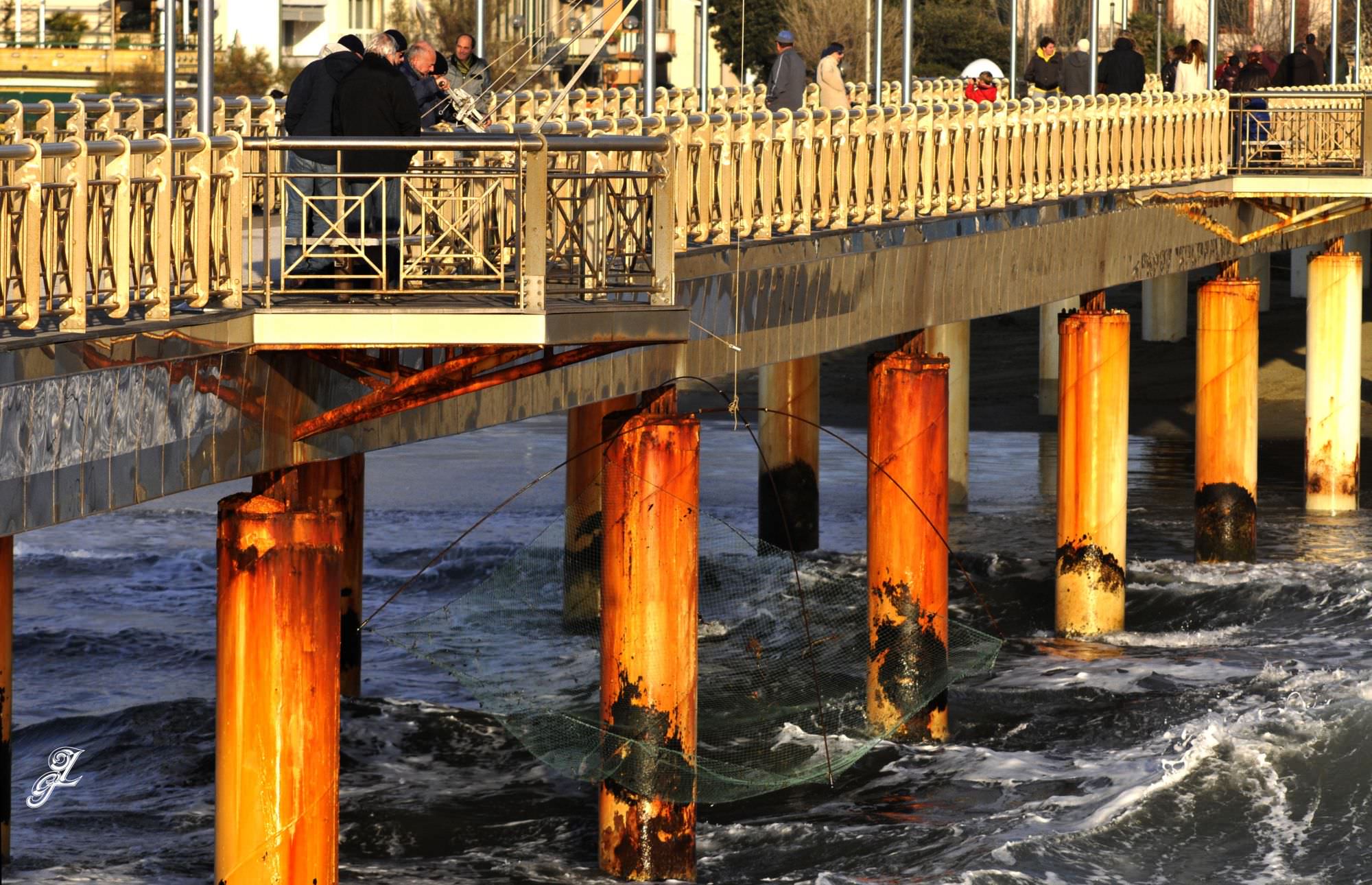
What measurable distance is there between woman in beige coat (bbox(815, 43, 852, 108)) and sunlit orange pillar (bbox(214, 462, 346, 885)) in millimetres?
9693

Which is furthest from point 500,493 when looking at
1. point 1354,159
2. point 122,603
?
point 1354,159

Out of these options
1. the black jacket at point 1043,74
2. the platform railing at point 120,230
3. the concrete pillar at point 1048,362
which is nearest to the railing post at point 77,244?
the platform railing at point 120,230

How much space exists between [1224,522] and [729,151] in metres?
14.8

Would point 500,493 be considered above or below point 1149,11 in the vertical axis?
below

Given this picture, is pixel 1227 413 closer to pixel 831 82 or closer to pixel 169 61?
pixel 831 82

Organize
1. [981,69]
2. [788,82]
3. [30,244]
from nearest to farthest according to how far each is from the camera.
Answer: [30,244]
[788,82]
[981,69]

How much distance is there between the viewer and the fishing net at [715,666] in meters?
16.6

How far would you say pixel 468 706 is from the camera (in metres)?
23.0

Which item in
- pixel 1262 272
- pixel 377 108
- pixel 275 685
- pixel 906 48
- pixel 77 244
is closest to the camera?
pixel 77 244

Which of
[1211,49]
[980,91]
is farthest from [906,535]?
[1211,49]

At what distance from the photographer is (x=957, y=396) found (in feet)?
113

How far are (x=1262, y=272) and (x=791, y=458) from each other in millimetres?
22329

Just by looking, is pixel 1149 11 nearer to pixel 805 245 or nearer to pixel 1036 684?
pixel 1036 684

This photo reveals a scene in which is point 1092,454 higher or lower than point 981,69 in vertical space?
lower
